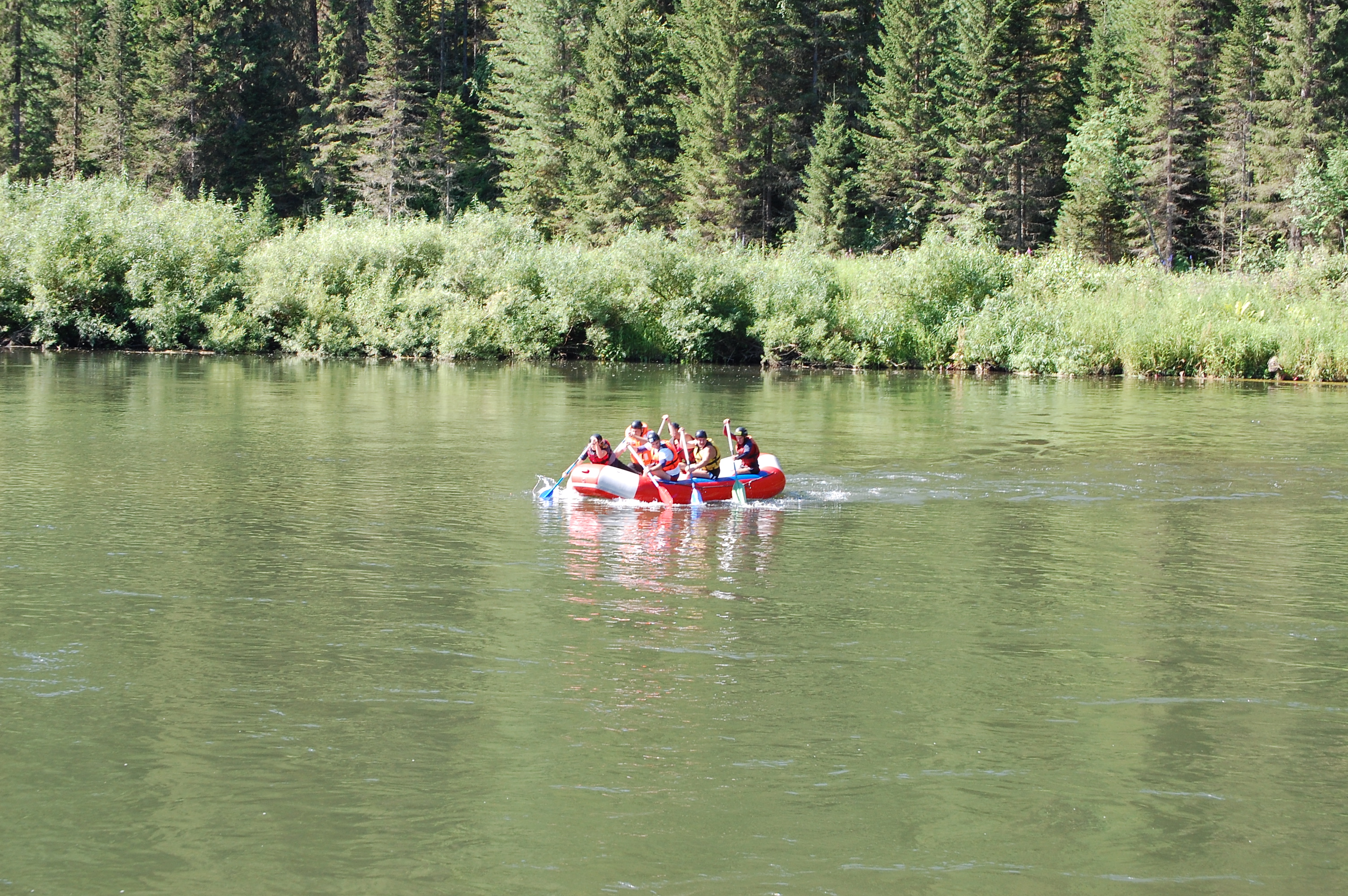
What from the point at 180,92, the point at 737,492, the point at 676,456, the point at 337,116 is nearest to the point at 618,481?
the point at 676,456

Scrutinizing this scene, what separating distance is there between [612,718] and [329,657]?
9.68ft

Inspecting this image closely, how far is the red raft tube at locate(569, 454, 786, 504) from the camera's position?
20344 mm

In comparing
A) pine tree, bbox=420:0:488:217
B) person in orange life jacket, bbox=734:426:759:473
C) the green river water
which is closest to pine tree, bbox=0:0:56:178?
pine tree, bbox=420:0:488:217

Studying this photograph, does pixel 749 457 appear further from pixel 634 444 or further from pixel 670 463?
pixel 634 444

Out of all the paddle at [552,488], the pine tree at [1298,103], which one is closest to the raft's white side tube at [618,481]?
the paddle at [552,488]

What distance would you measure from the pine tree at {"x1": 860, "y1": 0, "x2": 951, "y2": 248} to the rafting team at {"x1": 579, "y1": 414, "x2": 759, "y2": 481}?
150 feet

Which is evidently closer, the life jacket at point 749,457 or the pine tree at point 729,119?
the life jacket at point 749,457

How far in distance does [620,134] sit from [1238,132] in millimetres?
30258

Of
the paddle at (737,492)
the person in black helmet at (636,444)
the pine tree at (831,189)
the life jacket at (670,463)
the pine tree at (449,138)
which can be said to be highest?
the pine tree at (449,138)

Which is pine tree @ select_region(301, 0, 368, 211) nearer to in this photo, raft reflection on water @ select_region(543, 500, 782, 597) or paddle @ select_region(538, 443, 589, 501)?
paddle @ select_region(538, 443, 589, 501)

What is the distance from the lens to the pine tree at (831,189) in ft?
209

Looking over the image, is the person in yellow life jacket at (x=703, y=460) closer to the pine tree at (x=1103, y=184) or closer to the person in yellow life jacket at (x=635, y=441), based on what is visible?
the person in yellow life jacket at (x=635, y=441)

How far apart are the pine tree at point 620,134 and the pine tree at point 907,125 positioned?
34.8 ft

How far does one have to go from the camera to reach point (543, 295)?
48562mm
